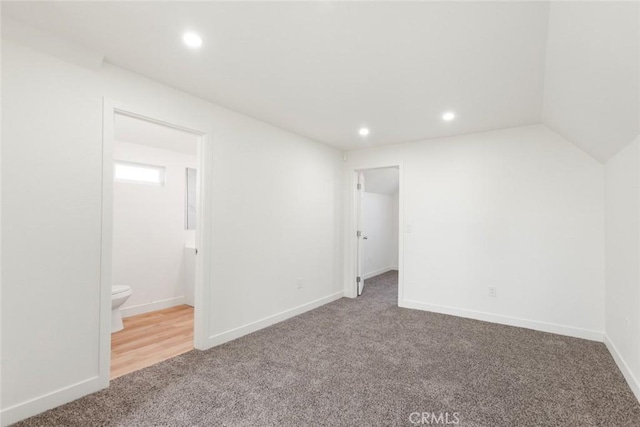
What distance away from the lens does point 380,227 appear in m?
6.78

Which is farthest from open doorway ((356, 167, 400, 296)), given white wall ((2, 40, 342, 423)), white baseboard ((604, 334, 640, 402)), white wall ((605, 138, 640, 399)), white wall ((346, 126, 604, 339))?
white wall ((2, 40, 342, 423))

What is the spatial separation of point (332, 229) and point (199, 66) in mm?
2860

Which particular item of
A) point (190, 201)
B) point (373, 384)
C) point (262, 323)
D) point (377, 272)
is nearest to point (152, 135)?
point (190, 201)

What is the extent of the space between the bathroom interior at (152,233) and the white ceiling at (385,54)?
1245 mm

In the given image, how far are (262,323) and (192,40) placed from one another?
2671 mm

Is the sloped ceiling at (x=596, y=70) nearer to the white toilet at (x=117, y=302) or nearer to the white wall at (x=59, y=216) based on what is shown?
the white wall at (x=59, y=216)

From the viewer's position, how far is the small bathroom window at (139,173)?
3.88m

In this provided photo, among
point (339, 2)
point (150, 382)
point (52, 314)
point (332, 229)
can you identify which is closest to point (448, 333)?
point (332, 229)

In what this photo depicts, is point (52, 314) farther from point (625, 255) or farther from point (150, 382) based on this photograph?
point (625, 255)

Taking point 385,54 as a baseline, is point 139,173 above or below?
below

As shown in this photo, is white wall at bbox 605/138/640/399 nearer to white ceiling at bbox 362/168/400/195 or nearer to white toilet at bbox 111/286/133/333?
white ceiling at bbox 362/168/400/195

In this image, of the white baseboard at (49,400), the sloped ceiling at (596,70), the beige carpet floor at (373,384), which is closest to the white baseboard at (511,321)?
the beige carpet floor at (373,384)

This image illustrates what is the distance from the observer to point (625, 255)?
2410 mm

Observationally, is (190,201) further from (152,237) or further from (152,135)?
(152,135)
